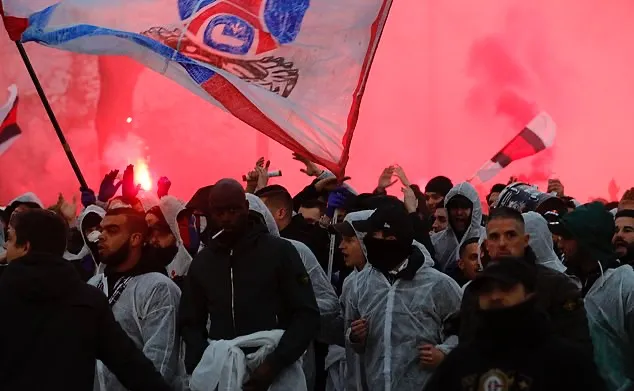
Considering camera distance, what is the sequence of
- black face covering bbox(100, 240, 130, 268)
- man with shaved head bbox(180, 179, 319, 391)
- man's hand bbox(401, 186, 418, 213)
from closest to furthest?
man with shaved head bbox(180, 179, 319, 391)
black face covering bbox(100, 240, 130, 268)
man's hand bbox(401, 186, 418, 213)

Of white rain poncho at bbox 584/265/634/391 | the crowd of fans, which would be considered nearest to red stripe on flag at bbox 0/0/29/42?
the crowd of fans

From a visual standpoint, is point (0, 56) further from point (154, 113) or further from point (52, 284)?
point (52, 284)

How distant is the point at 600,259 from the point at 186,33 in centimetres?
319

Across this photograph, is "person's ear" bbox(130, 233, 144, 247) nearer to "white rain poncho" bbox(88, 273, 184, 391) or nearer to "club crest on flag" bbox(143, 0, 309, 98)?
"white rain poncho" bbox(88, 273, 184, 391)

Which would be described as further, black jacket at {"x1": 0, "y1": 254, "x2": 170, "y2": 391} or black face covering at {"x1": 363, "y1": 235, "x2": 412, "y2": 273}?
black face covering at {"x1": 363, "y1": 235, "x2": 412, "y2": 273}

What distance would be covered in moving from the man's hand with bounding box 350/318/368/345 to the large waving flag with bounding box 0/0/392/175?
1.62m

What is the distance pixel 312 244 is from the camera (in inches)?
318

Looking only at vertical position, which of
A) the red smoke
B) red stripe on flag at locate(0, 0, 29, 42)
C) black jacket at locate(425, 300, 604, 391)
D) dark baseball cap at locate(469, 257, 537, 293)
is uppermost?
red stripe on flag at locate(0, 0, 29, 42)

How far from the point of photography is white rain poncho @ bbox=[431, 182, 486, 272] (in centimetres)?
790

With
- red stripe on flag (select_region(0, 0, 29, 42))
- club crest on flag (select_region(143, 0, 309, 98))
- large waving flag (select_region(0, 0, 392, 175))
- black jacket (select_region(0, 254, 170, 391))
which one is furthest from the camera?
red stripe on flag (select_region(0, 0, 29, 42))

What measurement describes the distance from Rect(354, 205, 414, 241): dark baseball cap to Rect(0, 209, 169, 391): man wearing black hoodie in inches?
66.4

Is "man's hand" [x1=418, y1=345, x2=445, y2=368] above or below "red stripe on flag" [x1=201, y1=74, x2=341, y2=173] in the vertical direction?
below

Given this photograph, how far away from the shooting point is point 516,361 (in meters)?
3.93

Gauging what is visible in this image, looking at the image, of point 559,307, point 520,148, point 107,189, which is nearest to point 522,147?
point 520,148
